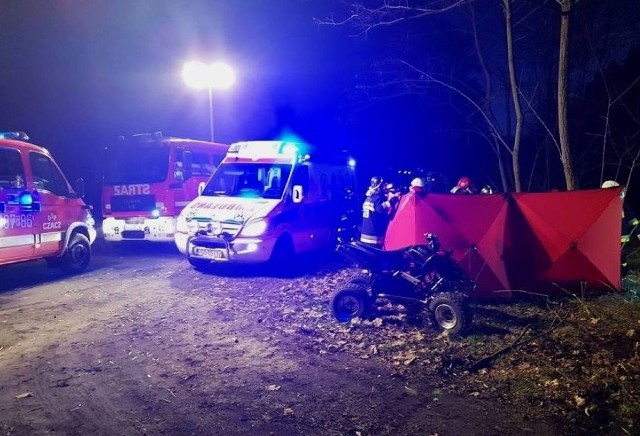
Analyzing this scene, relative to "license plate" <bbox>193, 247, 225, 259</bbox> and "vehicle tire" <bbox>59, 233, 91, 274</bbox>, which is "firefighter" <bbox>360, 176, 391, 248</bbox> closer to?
"license plate" <bbox>193, 247, 225, 259</bbox>

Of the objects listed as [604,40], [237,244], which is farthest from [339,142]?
[237,244]

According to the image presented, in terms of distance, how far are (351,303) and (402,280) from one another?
31.6 inches

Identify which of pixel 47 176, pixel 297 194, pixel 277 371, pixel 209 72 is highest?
pixel 209 72

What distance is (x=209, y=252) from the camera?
880 centimetres

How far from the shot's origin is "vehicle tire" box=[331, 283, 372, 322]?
633cm

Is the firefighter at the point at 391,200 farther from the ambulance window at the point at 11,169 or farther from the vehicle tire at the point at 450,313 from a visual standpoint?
the ambulance window at the point at 11,169

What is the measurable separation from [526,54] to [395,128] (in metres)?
12.0

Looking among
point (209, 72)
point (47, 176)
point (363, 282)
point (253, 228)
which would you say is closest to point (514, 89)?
point (363, 282)

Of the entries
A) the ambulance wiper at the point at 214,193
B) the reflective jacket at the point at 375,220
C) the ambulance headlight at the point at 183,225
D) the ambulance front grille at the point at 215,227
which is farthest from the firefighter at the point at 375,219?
the ambulance headlight at the point at 183,225

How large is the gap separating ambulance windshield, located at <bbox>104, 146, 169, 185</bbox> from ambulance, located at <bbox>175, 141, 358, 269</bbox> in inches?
103

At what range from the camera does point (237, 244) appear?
28.2 feet

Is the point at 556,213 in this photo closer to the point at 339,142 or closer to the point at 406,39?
the point at 406,39

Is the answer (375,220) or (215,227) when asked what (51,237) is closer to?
(215,227)

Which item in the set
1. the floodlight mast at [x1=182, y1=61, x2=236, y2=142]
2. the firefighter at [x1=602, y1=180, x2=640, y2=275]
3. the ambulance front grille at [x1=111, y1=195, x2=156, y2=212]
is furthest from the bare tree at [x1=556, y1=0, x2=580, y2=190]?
the floodlight mast at [x1=182, y1=61, x2=236, y2=142]
